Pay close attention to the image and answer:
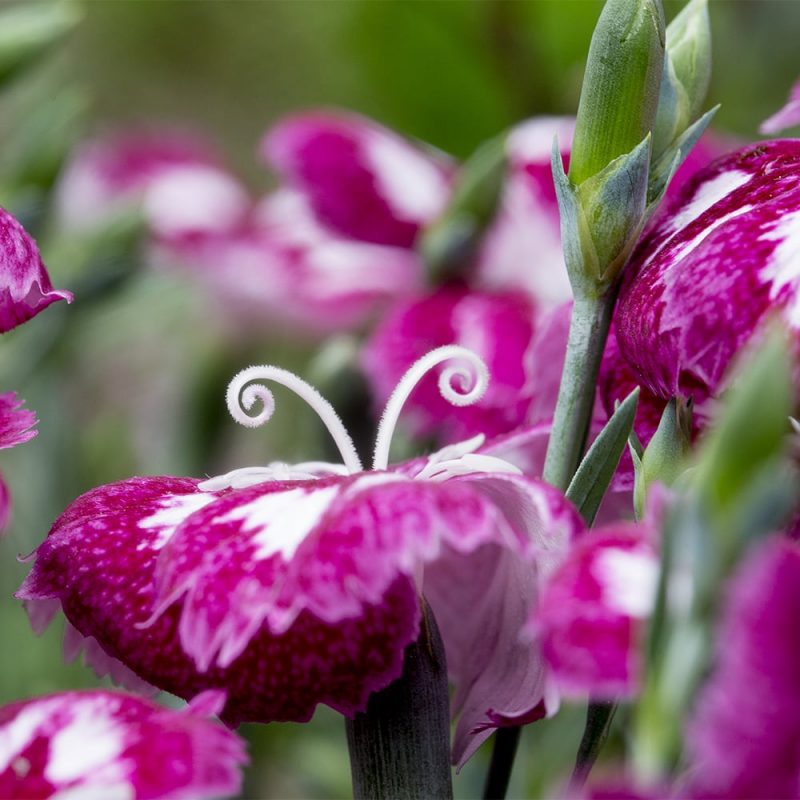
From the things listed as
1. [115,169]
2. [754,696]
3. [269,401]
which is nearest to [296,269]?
[115,169]

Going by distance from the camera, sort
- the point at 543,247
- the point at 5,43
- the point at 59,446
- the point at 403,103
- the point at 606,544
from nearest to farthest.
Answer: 1. the point at 606,544
2. the point at 5,43
3. the point at 543,247
4. the point at 59,446
5. the point at 403,103

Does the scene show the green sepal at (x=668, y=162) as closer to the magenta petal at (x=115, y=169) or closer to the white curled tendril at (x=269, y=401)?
the white curled tendril at (x=269, y=401)

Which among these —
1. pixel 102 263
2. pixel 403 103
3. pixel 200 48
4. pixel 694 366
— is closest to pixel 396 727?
pixel 694 366

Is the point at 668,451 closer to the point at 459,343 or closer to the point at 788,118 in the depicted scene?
the point at 788,118

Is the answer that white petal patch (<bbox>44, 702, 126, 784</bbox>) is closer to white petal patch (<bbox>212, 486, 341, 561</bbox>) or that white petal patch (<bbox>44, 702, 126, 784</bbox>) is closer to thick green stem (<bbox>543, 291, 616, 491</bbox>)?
white petal patch (<bbox>212, 486, 341, 561</bbox>)

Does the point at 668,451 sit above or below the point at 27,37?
below

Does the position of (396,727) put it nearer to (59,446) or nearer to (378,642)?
(378,642)

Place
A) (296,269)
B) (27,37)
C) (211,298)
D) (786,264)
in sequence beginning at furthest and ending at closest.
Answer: (211,298), (296,269), (27,37), (786,264)

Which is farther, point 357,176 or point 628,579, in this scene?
point 357,176
